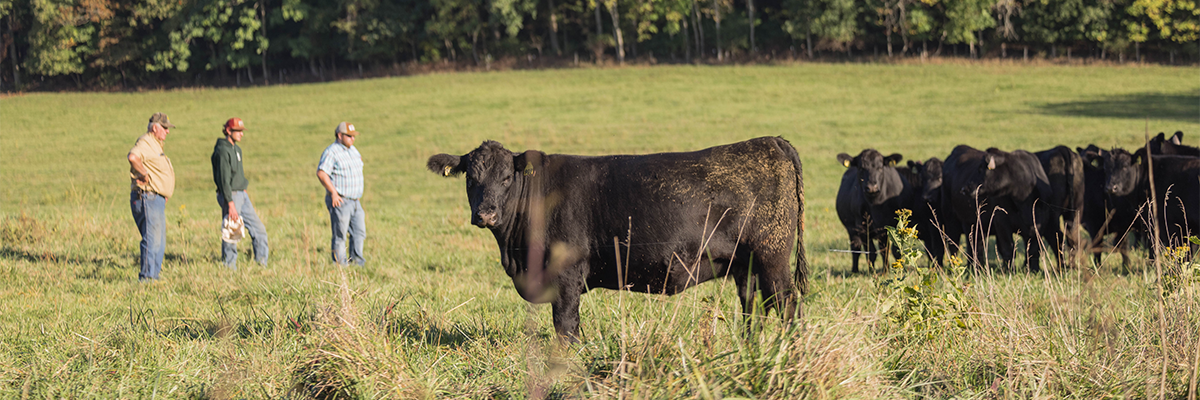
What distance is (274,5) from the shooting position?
207 feet

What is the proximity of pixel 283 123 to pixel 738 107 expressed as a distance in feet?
59.7

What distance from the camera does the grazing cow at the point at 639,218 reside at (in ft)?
17.1

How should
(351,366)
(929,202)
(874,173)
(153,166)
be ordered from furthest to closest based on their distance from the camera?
(929,202) < (874,173) < (153,166) < (351,366)

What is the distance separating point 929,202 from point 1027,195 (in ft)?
4.13

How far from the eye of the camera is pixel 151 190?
864cm

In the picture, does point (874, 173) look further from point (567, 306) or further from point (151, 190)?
point (151, 190)

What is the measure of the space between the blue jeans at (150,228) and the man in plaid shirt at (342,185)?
1639 millimetres

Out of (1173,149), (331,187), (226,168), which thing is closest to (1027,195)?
(1173,149)

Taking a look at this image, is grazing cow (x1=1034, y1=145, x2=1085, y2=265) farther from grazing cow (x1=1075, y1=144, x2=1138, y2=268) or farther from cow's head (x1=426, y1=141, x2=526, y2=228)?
cow's head (x1=426, y1=141, x2=526, y2=228)

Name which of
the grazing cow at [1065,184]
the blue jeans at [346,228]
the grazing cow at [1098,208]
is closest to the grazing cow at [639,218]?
the blue jeans at [346,228]

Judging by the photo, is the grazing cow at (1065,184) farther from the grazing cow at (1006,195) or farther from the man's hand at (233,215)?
the man's hand at (233,215)

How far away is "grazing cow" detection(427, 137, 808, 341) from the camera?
522 cm

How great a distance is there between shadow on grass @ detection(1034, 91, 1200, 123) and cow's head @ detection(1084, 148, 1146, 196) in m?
21.7

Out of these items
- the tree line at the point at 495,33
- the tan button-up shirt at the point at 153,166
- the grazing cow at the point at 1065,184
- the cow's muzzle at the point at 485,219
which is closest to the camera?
the cow's muzzle at the point at 485,219
